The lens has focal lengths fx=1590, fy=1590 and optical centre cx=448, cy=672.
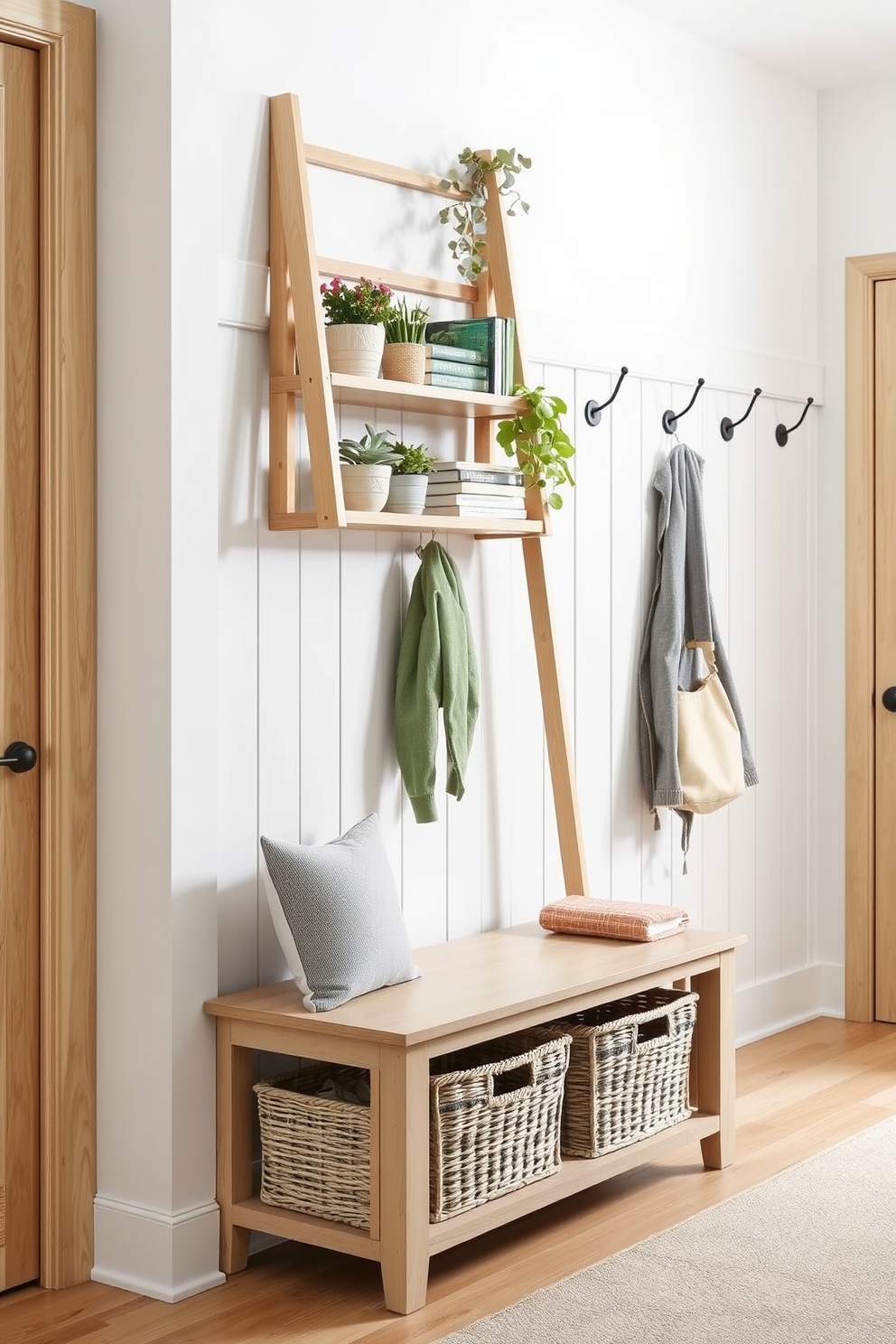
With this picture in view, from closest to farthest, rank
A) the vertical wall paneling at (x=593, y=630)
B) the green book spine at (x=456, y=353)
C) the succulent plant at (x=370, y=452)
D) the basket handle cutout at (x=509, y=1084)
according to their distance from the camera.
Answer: the basket handle cutout at (x=509, y=1084) → the succulent plant at (x=370, y=452) → the green book spine at (x=456, y=353) → the vertical wall paneling at (x=593, y=630)

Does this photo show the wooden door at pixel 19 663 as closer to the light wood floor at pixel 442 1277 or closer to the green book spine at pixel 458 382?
the light wood floor at pixel 442 1277

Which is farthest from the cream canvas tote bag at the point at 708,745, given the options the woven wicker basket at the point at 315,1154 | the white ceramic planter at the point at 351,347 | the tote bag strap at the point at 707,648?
the woven wicker basket at the point at 315,1154

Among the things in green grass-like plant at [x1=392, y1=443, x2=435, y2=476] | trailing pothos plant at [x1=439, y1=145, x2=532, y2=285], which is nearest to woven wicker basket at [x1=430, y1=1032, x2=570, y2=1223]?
green grass-like plant at [x1=392, y1=443, x2=435, y2=476]

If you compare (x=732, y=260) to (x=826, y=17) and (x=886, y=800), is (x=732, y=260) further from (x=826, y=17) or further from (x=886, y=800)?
(x=886, y=800)

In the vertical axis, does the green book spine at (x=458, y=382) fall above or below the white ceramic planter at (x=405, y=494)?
above

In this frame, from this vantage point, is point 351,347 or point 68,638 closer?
point 68,638

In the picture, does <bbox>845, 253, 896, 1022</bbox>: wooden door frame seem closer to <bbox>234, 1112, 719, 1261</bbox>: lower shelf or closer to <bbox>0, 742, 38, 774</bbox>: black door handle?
<bbox>234, 1112, 719, 1261</bbox>: lower shelf

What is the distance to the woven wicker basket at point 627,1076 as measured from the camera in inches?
117

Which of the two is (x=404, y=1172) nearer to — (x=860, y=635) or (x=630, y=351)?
(x=630, y=351)

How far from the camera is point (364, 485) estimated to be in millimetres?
2881

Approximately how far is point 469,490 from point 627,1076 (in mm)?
1163

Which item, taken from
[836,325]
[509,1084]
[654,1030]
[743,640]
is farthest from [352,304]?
[836,325]

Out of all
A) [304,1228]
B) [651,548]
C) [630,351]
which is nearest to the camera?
[304,1228]

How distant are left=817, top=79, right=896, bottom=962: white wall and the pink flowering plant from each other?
80.0 inches
